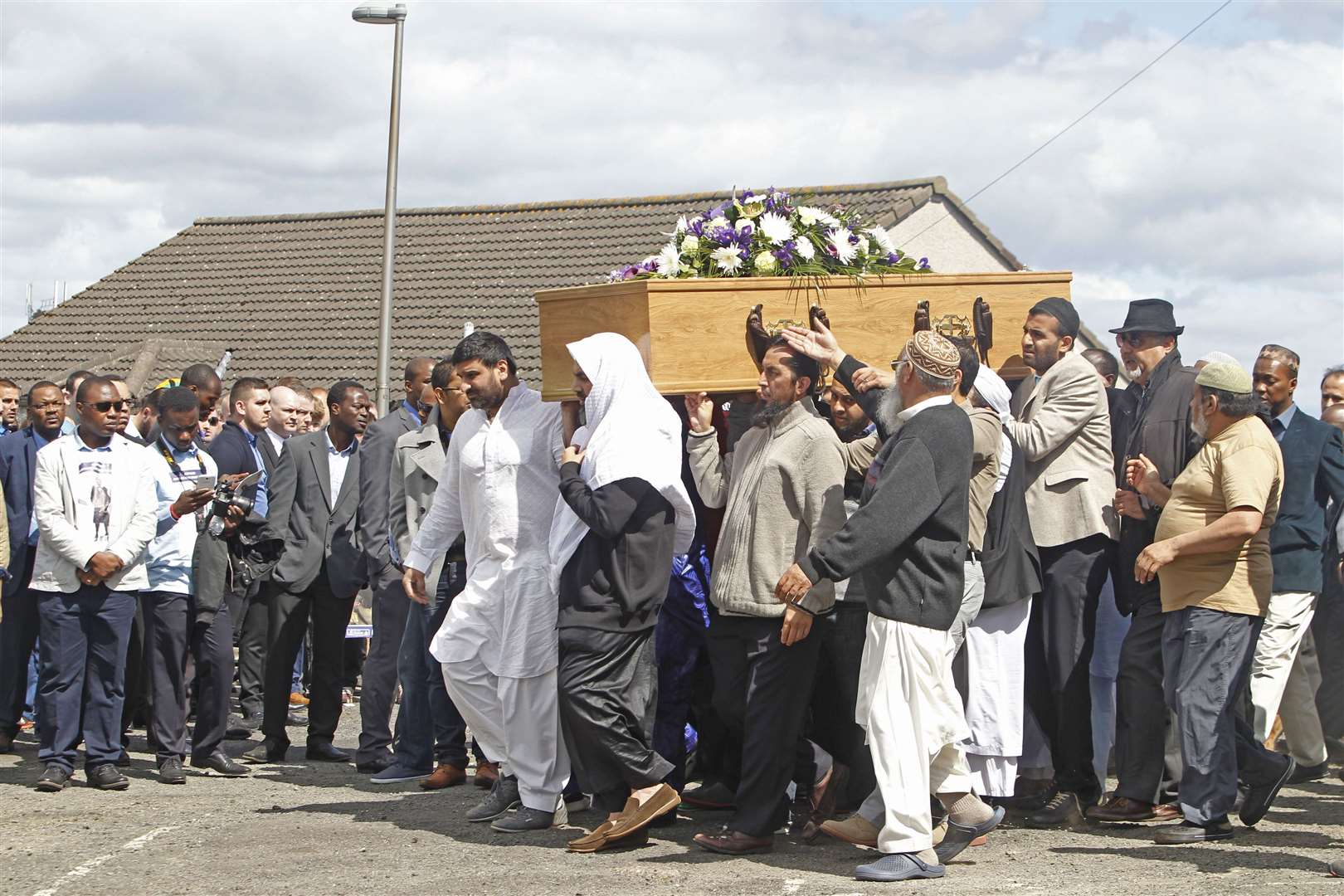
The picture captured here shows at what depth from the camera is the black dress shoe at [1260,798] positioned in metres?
7.24

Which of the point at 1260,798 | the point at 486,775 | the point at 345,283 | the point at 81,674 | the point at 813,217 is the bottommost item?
the point at 486,775

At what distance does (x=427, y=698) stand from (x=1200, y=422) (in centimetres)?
456

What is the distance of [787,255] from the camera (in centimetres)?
795

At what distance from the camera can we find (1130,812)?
7.77 metres

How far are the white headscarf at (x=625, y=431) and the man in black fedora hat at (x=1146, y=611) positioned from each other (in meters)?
2.22

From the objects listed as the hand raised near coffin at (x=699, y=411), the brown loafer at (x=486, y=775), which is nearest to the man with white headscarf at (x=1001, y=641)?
the hand raised near coffin at (x=699, y=411)

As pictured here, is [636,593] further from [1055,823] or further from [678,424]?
[1055,823]

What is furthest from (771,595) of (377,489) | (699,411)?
(377,489)

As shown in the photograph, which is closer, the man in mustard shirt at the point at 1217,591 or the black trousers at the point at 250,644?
the man in mustard shirt at the point at 1217,591

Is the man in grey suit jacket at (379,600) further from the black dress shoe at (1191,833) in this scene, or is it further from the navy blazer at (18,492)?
the black dress shoe at (1191,833)

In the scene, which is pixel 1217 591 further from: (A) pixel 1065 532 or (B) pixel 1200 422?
(A) pixel 1065 532

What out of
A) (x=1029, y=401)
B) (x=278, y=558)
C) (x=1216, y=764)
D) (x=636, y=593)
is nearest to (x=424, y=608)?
(x=278, y=558)

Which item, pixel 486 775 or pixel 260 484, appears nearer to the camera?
pixel 486 775

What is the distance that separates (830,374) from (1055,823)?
243 centimetres
